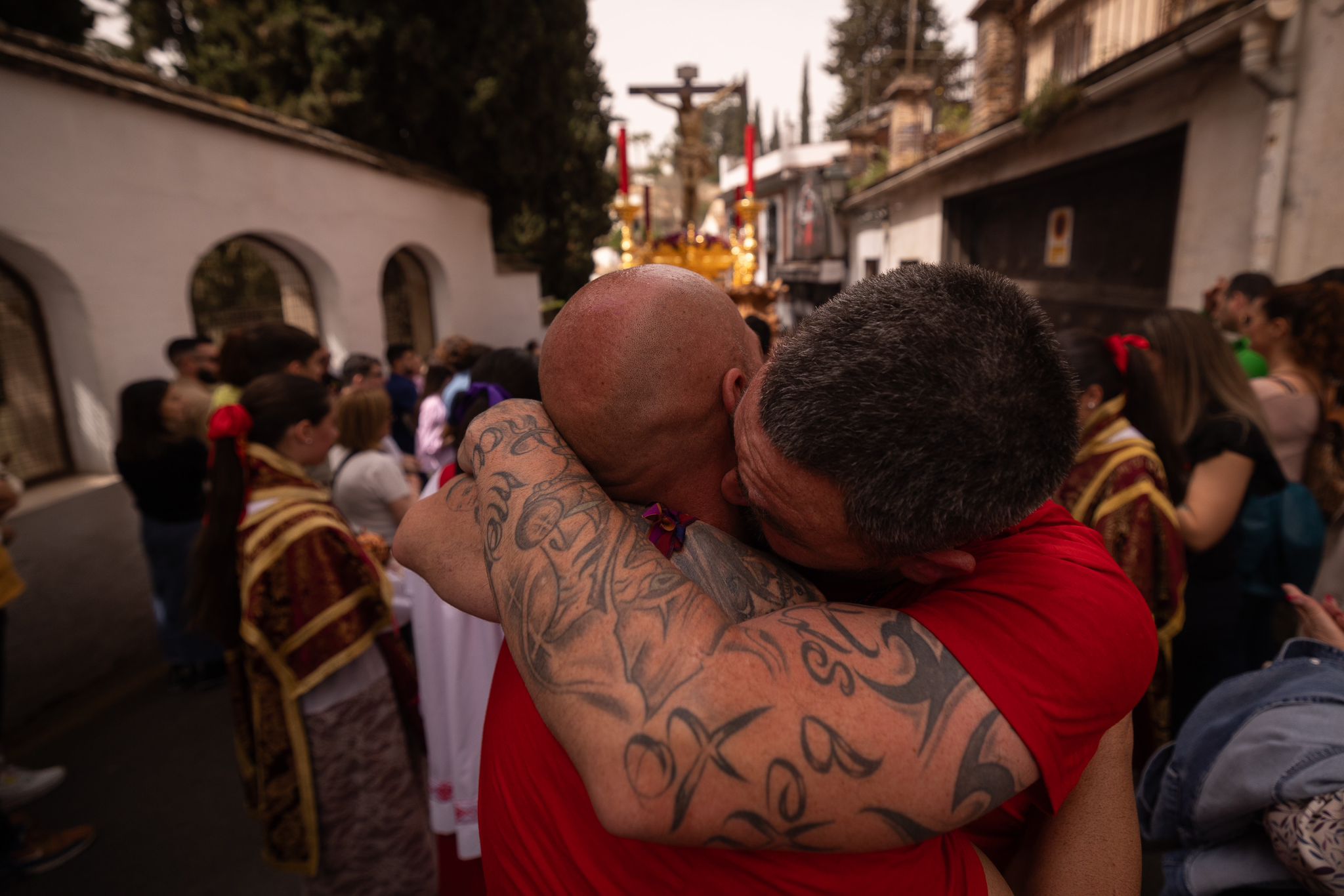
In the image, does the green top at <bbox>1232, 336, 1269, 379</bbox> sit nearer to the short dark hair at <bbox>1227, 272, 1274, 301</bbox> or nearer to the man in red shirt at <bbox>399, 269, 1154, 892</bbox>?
the short dark hair at <bbox>1227, 272, 1274, 301</bbox>

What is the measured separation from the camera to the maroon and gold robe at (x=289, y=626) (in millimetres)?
2422

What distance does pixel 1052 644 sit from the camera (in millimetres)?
817

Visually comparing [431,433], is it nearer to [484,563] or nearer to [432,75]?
[484,563]

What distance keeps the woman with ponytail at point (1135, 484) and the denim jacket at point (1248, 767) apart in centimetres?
89

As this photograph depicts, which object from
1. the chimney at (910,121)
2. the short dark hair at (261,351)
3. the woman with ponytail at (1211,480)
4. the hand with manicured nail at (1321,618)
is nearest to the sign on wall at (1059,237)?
the chimney at (910,121)

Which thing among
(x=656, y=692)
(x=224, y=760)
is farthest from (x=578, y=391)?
→ (x=224, y=760)

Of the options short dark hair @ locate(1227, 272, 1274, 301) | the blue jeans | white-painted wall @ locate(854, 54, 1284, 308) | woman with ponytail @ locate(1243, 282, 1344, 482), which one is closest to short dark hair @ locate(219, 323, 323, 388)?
the blue jeans

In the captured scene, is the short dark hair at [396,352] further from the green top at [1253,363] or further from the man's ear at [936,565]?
the man's ear at [936,565]

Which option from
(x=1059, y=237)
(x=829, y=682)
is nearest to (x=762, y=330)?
(x=829, y=682)

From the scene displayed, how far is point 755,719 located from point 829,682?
10cm

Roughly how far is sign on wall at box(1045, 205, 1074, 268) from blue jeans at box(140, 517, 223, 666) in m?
9.14

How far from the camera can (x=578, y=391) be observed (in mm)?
1046

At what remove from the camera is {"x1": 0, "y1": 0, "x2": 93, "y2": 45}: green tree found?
271 inches

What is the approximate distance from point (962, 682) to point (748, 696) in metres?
0.25
